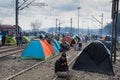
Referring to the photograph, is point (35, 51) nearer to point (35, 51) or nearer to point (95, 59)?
point (35, 51)

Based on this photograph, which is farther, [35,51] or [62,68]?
[35,51]

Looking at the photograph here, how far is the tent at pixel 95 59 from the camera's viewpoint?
57.7ft

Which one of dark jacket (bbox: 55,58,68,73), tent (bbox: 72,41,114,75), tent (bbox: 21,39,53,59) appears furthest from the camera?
tent (bbox: 21,39,53,59)

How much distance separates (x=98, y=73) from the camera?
1714 cm

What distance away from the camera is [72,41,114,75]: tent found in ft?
57.7

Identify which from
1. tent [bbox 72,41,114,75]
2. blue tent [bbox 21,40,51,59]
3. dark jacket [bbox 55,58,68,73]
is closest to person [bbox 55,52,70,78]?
dark jacket [bbox 55,58,68,73]

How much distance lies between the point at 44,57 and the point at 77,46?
13.7 meters

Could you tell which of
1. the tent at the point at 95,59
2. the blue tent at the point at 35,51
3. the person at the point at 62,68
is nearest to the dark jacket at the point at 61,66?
the person at the point at 62,68

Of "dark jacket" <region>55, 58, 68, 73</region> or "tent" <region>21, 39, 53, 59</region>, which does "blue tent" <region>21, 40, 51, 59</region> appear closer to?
"tent" <region>21, 39, 53, 59</region>

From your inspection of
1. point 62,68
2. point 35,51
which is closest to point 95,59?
point 62,68

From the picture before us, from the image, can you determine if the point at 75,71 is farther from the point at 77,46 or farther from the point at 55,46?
the point at 77,46

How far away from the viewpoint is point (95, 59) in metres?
17.9

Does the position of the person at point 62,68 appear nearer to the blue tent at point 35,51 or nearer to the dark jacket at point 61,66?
the dark jacket at point 61,66

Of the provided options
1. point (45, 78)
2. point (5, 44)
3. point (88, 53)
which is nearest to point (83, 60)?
point (88, 53)
